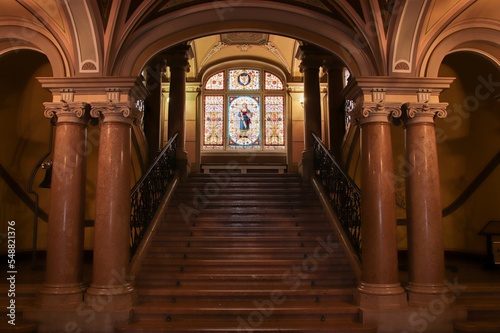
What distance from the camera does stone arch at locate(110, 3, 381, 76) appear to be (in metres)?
6.29

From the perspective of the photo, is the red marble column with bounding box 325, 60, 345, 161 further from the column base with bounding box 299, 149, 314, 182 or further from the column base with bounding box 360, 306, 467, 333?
the column base with bounding box 360, 306, 467, 333

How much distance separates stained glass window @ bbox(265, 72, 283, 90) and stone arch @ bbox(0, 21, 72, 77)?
9.43m

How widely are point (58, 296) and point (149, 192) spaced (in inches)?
104

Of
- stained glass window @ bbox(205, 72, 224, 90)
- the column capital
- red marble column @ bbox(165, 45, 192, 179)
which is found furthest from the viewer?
stained glass window @ bbox(205, 72, 224, 90)

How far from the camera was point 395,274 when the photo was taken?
575cm

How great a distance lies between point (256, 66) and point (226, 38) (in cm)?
171

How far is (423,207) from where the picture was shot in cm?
586

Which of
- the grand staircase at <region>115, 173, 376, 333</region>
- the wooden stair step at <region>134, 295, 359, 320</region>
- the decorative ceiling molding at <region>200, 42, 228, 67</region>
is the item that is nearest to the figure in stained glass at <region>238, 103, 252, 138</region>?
the decorative ceiling molding at <region>200, 42, 228, 67</region>

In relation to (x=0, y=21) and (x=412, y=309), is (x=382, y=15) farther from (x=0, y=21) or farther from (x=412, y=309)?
(x=0, y=21)

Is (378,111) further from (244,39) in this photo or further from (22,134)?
(244,39)

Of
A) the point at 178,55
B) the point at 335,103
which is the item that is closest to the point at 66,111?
the point at 178,55

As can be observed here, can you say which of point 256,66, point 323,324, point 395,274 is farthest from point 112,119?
point 256,66

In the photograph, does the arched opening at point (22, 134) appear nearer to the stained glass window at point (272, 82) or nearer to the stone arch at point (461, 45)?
the stone arch at point (461, 45)

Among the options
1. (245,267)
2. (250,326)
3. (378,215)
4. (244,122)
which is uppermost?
(244,122)
